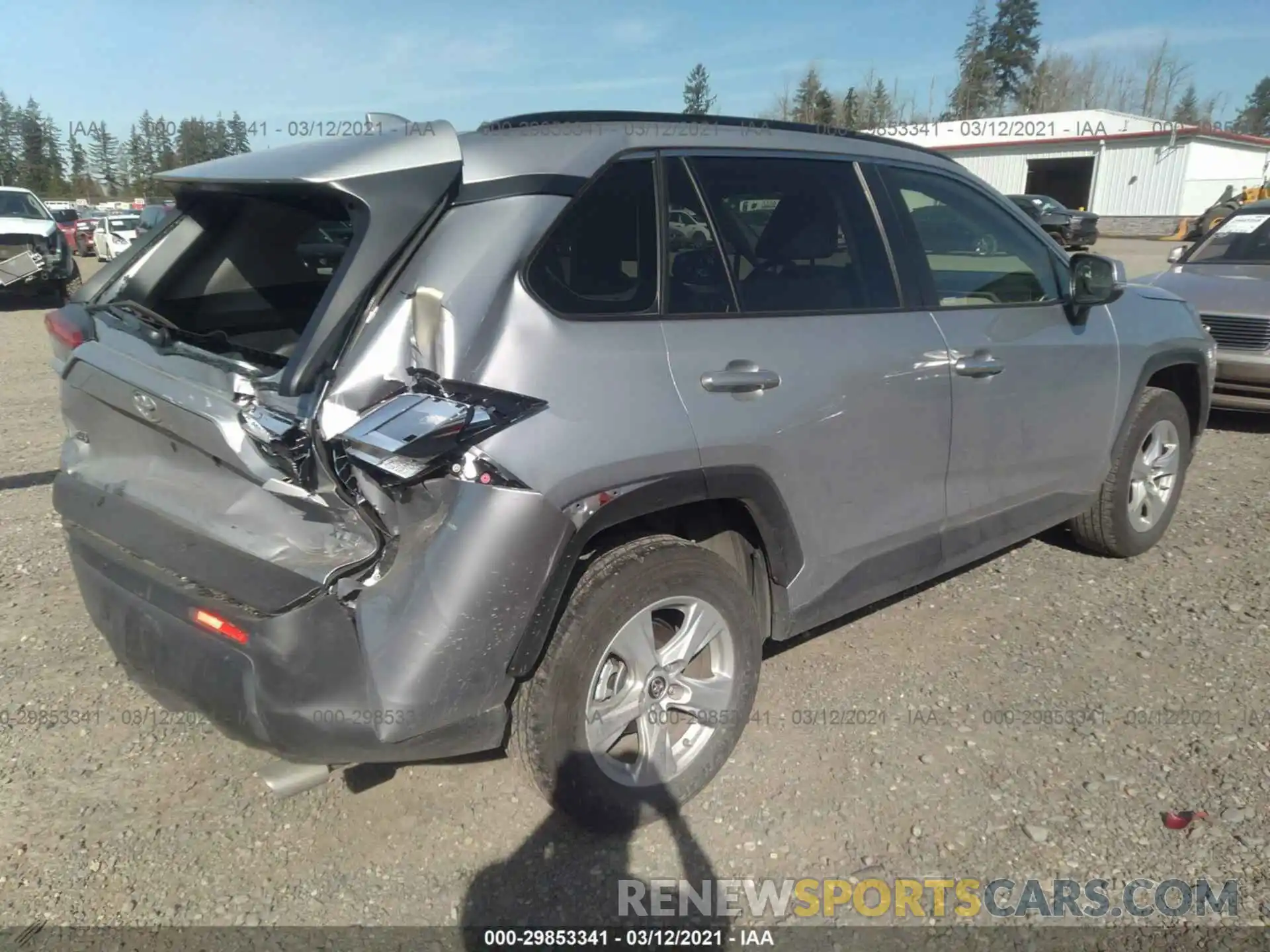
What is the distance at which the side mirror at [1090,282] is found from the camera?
3787 millimetres

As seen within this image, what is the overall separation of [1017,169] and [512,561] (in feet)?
142

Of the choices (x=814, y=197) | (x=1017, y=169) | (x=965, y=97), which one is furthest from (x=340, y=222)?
(x=965, y=97)

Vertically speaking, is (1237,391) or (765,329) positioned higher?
(765,329)

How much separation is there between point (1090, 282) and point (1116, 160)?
1567 inches

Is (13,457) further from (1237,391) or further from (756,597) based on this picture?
(1237,391)

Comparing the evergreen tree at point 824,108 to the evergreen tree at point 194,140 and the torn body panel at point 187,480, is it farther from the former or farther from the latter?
the torn body panel at point 187,480

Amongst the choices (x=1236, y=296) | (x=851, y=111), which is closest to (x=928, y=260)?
(x=1236, y=296)

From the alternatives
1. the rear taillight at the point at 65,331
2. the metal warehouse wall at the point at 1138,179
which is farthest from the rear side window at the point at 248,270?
the metal warehouse wall at the point at 1138,179

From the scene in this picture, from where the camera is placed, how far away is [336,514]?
88.6 inches

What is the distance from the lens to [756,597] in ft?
9.89

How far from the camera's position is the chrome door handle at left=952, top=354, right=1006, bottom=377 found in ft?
10.7

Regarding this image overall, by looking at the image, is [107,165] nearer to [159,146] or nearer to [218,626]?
[159,146]

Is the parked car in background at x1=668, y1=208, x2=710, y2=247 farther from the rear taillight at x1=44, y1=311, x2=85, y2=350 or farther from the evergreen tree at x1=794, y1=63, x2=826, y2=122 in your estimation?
the evergreen tree at x1=794, y1=63, x2=826, y2=122

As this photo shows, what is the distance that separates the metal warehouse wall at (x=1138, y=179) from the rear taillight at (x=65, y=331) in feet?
133
